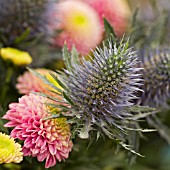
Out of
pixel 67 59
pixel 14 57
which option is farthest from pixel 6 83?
pixel 67 59

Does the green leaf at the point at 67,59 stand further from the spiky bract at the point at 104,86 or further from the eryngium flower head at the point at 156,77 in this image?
the eryngium flower head at the point at 156,77

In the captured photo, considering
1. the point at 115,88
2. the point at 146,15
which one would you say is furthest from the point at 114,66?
the point at 146,15

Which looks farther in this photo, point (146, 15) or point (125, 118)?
point (146, 15)

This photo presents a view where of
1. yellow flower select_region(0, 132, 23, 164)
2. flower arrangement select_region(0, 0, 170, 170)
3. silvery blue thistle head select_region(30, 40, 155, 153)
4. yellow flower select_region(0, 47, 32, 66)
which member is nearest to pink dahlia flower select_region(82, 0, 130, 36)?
flower arrangement select_region(0, 0, 170, 170)

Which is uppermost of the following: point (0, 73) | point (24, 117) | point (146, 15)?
point (146, 15)

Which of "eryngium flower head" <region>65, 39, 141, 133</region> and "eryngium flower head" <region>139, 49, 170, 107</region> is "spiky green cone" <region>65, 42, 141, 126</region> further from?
"eryngium flower head" <region>139, 49, 170, 107</region>

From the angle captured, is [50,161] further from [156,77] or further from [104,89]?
[156,77]

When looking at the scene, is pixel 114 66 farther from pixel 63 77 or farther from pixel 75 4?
pixel 75 4
